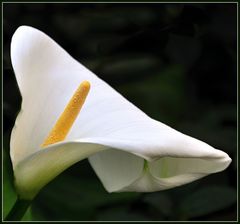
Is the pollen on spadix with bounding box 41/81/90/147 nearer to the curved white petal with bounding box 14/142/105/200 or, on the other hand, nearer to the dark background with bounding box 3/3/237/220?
the curved white petal with bounding box 14/142/105/200

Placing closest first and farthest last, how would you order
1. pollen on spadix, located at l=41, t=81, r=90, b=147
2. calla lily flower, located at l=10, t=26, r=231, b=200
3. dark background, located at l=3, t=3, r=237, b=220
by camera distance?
calla lily flower, located at l=10, t=26, r=231, b=200 < pollen on spadix, located at l=41, t=81, r=90, b=147 < dark background, located at l=3, t=3, r=237, b=220

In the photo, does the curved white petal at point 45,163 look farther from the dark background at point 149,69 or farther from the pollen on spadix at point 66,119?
the dark background at point 149,69

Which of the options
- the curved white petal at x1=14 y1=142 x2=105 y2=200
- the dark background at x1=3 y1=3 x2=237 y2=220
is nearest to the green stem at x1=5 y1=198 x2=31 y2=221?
the curved white petal at x1=14 y1=142 x2=105 y2=200

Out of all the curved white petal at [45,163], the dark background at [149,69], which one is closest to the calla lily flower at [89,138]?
the curved white petal at [45,163]

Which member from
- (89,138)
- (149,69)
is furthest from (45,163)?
(149,69)

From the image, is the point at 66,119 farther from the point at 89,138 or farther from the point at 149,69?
the point at 149,69

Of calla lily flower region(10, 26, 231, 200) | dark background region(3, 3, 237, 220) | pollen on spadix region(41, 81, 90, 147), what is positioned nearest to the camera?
calla lily flower region(10, 26, 231, 200)

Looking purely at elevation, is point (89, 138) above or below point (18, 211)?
above

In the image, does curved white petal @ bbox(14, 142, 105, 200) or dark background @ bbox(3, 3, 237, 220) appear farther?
dark background @ bbox(3, 3, 237, 220)
